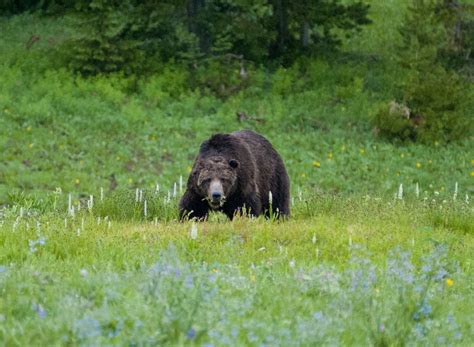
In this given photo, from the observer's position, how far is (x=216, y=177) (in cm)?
961

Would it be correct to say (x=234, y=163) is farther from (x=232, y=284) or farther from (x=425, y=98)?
(x=425, y=98)

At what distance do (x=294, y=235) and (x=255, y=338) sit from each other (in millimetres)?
4038

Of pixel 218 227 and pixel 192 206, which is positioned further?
pixel 192 206

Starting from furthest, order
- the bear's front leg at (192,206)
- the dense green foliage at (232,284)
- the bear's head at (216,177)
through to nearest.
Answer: the bear's front leg at (192,206) < the bear's head at (216,177) < the dense green foliage at (232,284)

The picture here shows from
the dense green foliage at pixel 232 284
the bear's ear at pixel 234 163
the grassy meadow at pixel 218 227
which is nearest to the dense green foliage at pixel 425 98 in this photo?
the grassy meadow at pixel 218 227

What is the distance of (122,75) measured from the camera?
875 inches

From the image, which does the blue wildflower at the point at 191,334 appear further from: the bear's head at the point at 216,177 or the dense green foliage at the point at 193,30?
the dense green foliage at the point at 193,30

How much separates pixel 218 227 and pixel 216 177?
4.32 ft

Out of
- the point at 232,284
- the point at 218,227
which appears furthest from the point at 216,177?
the point at 232,284

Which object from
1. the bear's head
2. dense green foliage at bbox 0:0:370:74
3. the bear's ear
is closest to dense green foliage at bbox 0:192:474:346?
the bear's head

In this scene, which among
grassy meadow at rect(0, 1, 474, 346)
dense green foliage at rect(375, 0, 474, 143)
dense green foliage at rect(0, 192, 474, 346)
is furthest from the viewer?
dense green foliage at rect(375, 0, 474, 143)

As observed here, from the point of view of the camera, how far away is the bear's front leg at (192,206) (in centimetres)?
990

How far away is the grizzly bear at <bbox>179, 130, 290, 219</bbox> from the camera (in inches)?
380

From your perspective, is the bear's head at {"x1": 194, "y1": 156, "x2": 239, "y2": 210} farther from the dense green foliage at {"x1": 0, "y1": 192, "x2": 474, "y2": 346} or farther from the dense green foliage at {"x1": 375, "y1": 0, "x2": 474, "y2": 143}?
the dense green foliage at {"x1": 375, "y1": 0, "x2": 474, "y2": 143}
